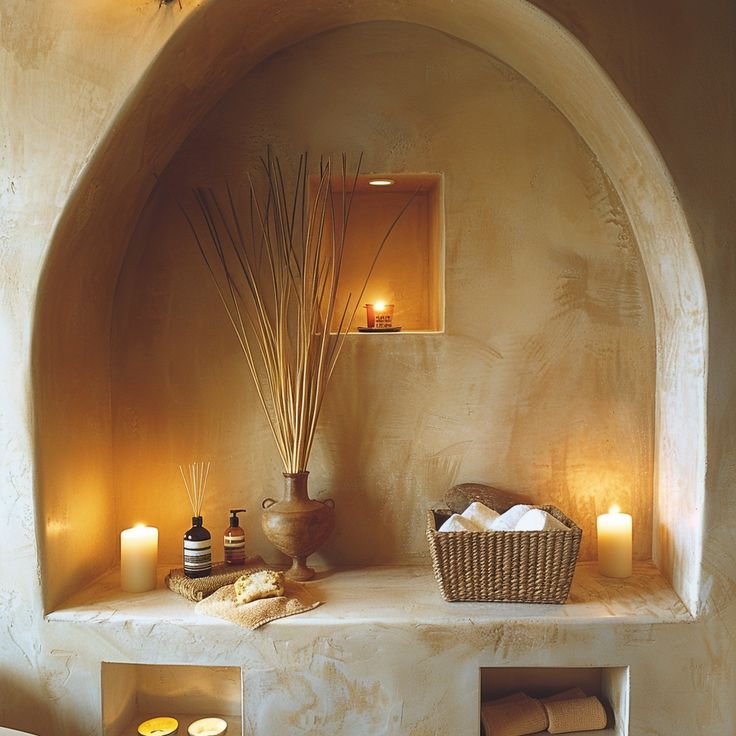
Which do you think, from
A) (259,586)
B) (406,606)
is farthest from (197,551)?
(406,606)

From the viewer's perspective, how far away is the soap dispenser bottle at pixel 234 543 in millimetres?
2516

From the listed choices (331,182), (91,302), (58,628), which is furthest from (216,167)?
(58,628)

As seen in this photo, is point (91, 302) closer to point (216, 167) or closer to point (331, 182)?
point (216, 167)

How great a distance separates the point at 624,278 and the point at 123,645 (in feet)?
5.97

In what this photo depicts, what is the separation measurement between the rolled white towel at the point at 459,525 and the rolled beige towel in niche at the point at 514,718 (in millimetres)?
551

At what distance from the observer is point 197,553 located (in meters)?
2.42

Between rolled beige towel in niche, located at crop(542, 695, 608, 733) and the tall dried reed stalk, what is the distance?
1033 millimetres

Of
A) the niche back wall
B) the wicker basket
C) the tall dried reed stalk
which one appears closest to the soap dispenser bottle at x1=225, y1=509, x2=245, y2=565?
the niche back wall

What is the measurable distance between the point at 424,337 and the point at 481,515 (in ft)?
1.95

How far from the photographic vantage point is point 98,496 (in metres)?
2.54

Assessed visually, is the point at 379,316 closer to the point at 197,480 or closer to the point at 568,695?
the point at 197,480

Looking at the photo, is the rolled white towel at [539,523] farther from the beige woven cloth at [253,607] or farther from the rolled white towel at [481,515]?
the beige woven cloth at [253,607]

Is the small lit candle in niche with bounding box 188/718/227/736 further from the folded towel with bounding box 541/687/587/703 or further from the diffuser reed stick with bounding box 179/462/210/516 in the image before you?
the folded towel with bounding box 541/687/587/703

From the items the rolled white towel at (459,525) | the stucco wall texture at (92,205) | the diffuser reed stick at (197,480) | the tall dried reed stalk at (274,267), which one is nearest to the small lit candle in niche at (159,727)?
the stucco wall texture at (92,205)
